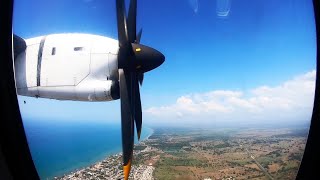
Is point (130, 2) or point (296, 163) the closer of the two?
point (296, 163)

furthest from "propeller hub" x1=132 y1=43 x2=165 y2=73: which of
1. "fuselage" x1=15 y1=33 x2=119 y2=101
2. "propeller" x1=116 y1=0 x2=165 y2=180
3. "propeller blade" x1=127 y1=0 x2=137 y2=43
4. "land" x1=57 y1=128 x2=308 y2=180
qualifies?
"land" x1=57 y1=128 x2=308 y2=180

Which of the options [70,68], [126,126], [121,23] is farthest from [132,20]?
[126,126]

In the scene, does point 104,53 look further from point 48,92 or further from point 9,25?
point 9,25

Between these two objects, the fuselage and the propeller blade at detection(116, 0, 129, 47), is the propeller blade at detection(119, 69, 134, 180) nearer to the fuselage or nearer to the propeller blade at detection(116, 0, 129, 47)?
the fuselage

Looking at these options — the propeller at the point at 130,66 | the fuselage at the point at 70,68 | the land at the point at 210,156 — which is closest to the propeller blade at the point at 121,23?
the propeller at the point at 130,66

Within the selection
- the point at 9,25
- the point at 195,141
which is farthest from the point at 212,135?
the point at 9,25
